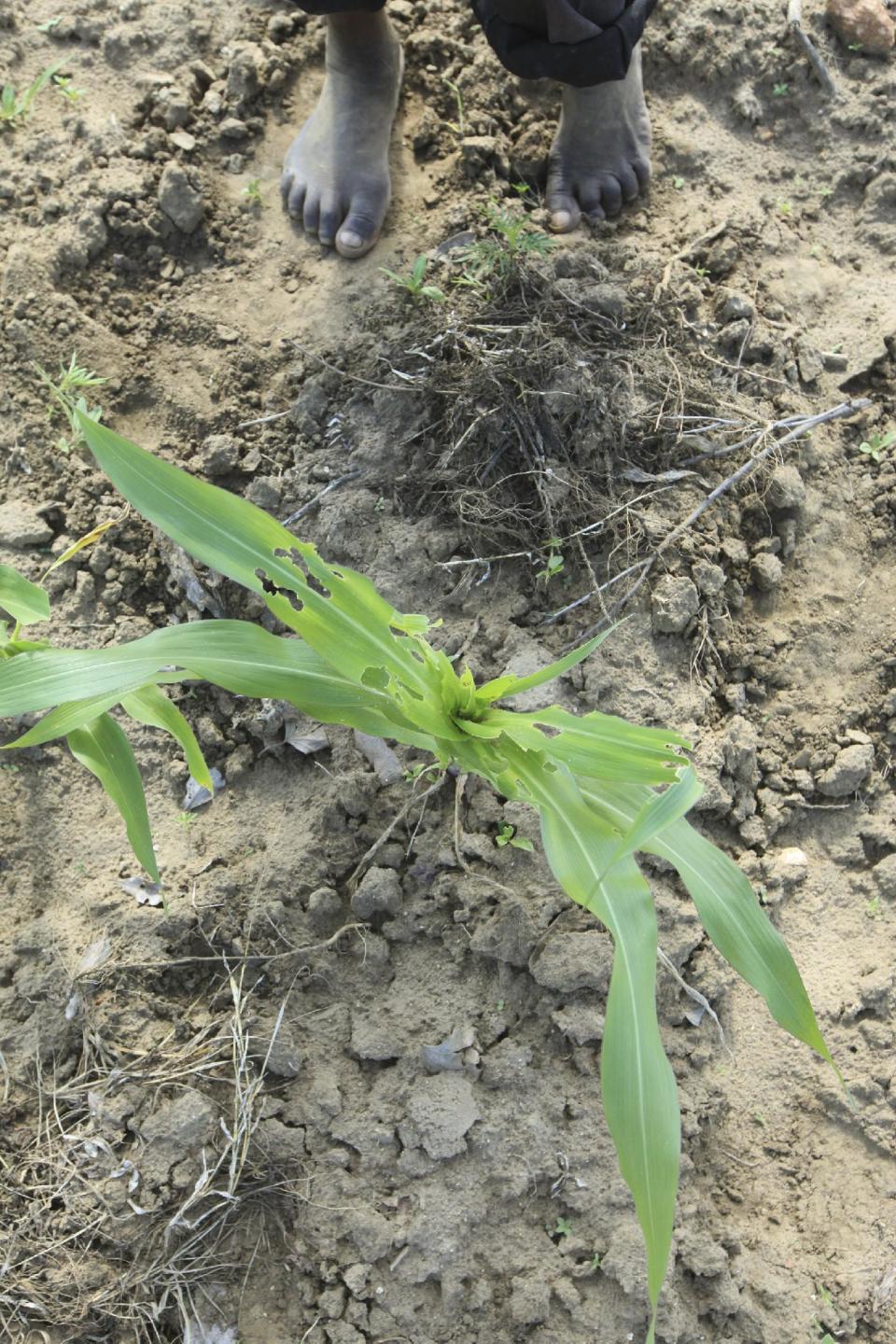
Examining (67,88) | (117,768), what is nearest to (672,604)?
(117,768)

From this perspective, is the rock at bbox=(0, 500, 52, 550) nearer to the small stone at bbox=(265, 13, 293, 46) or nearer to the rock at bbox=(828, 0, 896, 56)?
the small stone at bbox=(265, 13, 293, 46)

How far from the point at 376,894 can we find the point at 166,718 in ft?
1.41

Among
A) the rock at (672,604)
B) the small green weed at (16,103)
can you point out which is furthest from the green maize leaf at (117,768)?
the small green weed at (16,103)

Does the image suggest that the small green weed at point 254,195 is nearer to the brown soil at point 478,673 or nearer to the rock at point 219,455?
the brown soil at point 478,673

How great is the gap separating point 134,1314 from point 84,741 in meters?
0.82

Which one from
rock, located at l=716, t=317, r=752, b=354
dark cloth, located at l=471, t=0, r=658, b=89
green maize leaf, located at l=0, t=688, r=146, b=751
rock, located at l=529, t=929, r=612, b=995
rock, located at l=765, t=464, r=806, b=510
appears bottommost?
rock, located at l=529, t=929, r=612, b=995

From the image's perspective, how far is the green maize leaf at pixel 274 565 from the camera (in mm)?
1308

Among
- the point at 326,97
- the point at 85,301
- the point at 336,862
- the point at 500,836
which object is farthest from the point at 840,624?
the point at 85,301

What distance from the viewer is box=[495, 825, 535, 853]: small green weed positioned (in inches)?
61.0

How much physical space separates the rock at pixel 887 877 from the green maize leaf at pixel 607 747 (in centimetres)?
61

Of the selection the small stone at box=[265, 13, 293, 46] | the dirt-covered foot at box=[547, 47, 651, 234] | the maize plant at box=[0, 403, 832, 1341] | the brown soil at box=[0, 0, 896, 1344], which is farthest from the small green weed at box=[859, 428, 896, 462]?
the small stone at box=[265, 13, 293, 46]

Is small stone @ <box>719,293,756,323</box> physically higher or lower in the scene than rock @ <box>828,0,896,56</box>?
lower

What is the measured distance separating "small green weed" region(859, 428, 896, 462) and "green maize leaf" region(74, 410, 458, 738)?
1109 millimetres

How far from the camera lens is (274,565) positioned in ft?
4.41
